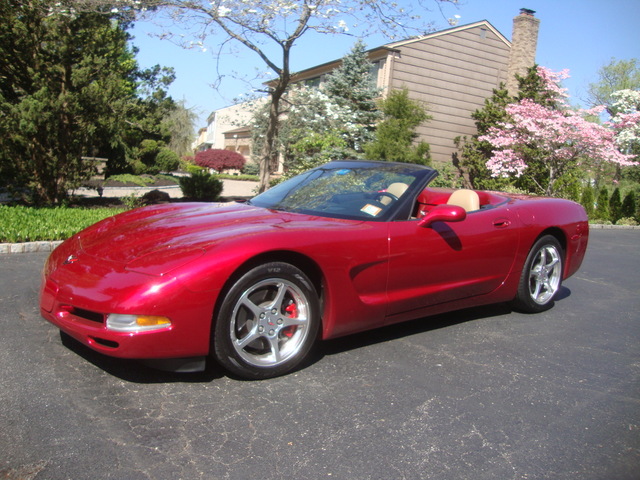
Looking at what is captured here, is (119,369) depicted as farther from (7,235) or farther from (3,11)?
(3,11)

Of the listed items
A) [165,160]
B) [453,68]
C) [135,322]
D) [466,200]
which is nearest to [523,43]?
[453,68]

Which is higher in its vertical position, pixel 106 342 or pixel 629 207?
pixel 629 207

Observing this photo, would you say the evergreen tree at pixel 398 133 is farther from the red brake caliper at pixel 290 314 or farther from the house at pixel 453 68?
the red brake caliper at pixel 290 314

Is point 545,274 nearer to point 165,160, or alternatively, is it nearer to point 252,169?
point 165,160

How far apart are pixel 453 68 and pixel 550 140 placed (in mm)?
7017

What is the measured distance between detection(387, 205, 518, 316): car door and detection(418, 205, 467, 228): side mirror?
5cm

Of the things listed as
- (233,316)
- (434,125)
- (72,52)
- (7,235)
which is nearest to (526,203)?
(233,316)

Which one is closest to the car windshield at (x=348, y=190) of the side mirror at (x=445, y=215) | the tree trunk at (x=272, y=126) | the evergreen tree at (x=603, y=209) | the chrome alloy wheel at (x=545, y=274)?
the side mirror at (x=445, y=215)

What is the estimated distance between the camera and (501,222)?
14.9ft

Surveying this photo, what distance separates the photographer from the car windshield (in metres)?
3.99

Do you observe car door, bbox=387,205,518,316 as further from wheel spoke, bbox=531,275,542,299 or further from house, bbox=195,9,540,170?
house, bbox=195,9,540,170

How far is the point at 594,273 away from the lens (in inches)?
303

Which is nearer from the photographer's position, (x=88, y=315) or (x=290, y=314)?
(x=88, y=315)

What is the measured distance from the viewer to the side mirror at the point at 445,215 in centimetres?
385
